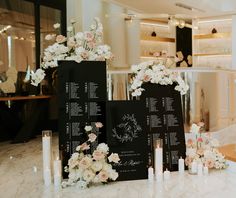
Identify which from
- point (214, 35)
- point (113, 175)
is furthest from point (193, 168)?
point (214, 35)

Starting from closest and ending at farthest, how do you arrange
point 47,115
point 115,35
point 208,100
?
point 208,100
point 47,115
point 115,35

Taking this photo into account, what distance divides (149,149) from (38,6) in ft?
16.5

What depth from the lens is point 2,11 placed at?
6102 mm

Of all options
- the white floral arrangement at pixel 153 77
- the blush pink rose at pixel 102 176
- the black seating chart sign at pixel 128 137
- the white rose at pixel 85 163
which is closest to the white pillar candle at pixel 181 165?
the black seating chart sign at pixel 128 137

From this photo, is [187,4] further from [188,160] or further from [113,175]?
[113,175]

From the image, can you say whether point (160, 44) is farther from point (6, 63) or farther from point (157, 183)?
point (157, 183)

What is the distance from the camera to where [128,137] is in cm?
259

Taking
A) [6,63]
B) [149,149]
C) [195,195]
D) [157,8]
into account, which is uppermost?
→ [157,8]

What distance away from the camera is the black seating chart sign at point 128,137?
8.40 ft

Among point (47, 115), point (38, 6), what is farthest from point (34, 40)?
point (47, 115)

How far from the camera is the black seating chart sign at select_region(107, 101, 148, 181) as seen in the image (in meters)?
2.56

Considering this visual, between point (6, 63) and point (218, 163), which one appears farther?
point (6, 63)

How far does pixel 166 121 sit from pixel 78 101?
71cm

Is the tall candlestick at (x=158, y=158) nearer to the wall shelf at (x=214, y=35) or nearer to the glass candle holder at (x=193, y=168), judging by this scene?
the glass candle holder at (x=193, y=168)
